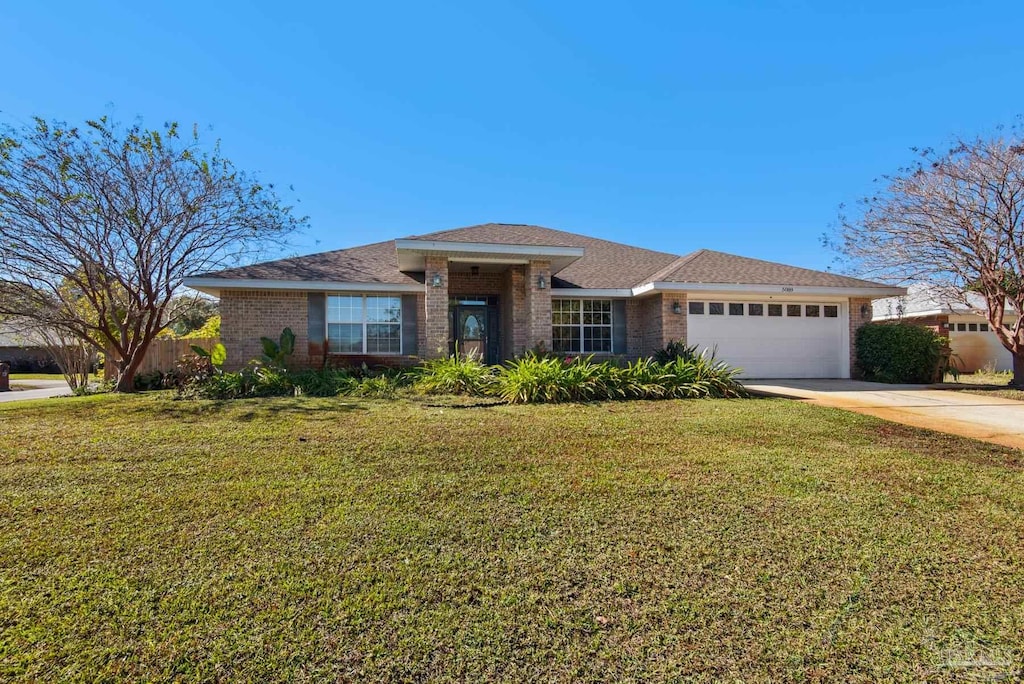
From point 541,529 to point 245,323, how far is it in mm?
11813

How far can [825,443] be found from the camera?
609 cm

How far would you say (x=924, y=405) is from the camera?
9047 millimetres

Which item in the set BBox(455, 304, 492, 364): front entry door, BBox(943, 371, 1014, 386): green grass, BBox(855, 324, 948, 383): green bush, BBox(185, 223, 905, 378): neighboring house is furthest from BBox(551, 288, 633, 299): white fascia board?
BBox(943, 371, 1014, 386): green grass

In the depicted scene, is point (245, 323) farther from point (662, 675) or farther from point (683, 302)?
point (662, 675)

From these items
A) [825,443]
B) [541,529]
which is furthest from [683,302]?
[541,529]

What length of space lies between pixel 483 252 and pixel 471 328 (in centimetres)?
331

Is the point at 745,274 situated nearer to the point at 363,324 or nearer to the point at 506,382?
the point at 506,382

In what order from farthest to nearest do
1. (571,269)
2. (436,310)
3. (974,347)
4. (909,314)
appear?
(909,314) < (974,347) < (571,269) < (436,310)

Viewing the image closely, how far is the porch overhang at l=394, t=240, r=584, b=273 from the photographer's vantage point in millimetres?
11688

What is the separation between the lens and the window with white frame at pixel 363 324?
1327 cm

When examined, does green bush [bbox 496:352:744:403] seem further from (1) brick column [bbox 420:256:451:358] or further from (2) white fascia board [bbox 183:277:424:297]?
(2) white fascia board [bbox 183:277:424:297]

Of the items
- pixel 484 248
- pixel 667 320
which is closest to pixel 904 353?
pixel 667 320

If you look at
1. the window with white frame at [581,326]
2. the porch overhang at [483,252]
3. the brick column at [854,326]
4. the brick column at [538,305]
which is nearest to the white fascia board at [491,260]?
the porch overhang at [483,252]

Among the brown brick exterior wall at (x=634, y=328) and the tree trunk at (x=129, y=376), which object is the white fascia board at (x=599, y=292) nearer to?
the brown brick exterior wall at (x=634, y=328)
